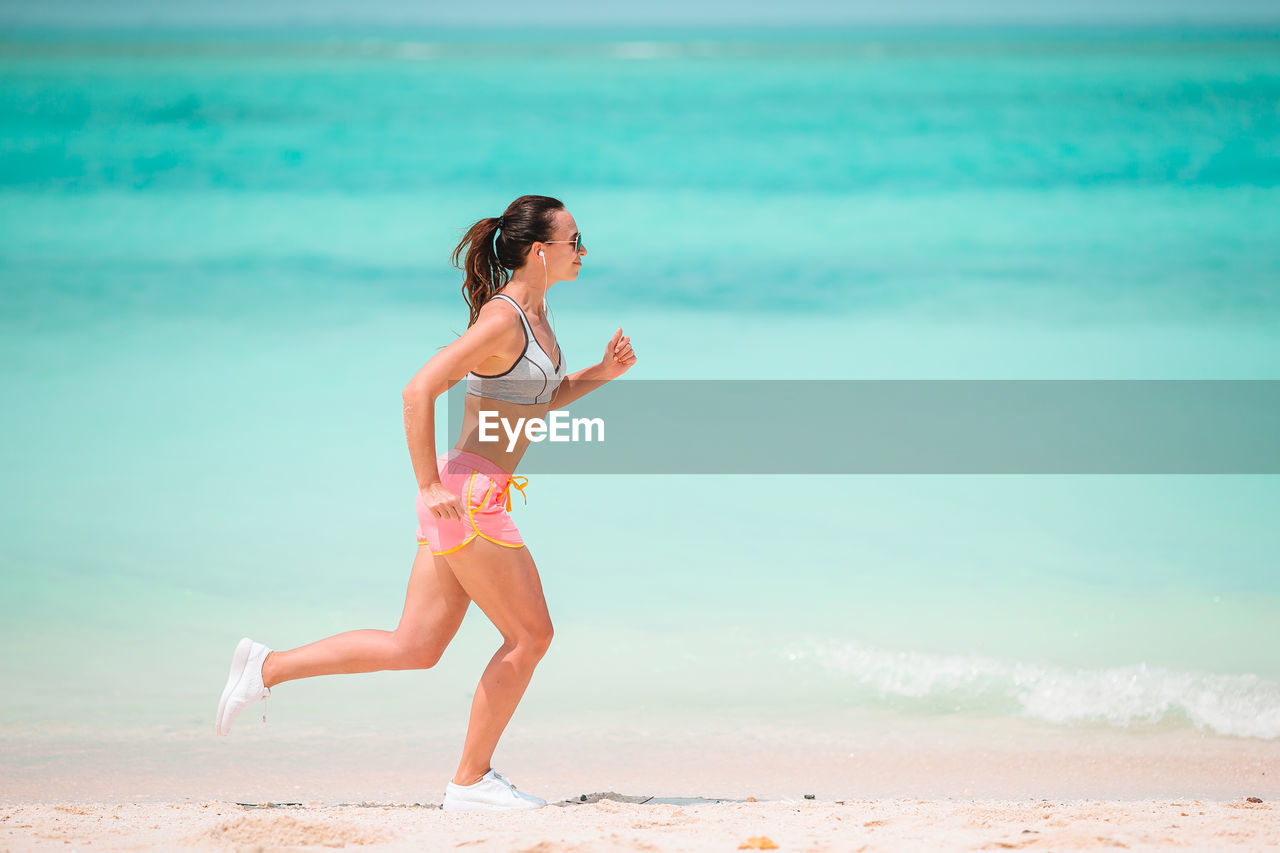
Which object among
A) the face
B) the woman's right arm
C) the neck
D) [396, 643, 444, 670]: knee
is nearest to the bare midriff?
the woman's right arm

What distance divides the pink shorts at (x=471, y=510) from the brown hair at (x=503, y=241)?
0.39 m

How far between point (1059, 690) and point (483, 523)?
219 centimetres

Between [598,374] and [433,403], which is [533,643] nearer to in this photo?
[433,403]

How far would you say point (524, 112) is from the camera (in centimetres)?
2278

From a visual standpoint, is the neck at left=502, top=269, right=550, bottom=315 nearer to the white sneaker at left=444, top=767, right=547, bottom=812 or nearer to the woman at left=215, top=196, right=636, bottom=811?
the woman at left=215, top=196, right=636, bottom=811

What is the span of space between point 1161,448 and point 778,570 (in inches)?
105

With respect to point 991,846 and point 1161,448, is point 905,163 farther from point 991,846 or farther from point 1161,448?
point 991,846

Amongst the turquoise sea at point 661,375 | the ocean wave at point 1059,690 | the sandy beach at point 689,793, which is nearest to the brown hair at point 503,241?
the sandy beach at point 689,793

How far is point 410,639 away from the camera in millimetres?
3344

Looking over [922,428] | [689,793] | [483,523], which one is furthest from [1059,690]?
[922,428]

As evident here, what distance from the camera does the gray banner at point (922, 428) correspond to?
6.63m

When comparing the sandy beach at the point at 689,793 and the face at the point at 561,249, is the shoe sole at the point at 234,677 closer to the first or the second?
the sandy beach at the point at 689,793

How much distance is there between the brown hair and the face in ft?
0.06

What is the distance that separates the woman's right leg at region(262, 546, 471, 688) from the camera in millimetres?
3348
